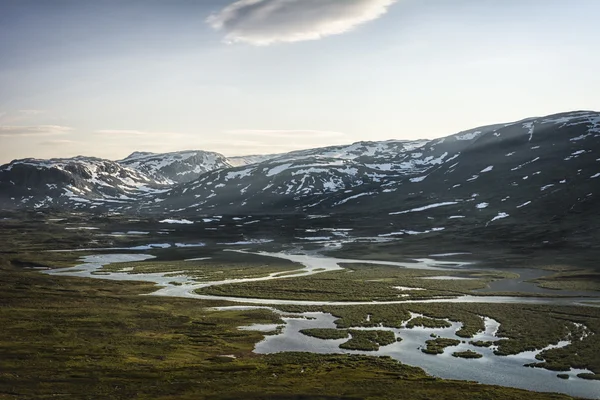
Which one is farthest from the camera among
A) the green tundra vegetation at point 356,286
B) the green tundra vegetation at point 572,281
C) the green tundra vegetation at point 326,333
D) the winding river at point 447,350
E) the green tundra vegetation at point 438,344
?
the green tundra vegetation at point 572,281

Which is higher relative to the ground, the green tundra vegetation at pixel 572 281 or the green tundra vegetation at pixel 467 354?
the green tundra vegetation at pixel 467 354

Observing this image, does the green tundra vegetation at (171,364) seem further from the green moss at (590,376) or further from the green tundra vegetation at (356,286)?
the green tundra vegetation at (356,286)

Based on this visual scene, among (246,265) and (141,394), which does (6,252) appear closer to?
(246,265)

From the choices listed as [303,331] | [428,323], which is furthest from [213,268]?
[428,323]

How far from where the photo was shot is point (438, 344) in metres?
60.5

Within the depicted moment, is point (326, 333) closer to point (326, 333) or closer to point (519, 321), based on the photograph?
point (326, 333)

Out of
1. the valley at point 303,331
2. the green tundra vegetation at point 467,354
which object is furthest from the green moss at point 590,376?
the green tundra vegetation at point 467,354

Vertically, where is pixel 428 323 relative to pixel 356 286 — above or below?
above

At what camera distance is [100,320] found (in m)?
73.8

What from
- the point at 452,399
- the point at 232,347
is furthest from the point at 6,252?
the point at 452,399

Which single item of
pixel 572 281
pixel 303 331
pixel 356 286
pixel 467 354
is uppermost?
pixel 467 354

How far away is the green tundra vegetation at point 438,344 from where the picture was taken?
57.6m

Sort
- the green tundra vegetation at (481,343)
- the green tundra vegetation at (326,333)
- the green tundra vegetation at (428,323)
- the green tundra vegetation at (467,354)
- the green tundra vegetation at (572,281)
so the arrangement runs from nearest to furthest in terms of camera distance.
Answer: the green tundra vegetation at (467,354) → the green tundra vegetation at (481,343) → the green tundra vegetation at (326,333) → the green tundra vegetation at (428,323) → the green tundra vegetation at (572,281)

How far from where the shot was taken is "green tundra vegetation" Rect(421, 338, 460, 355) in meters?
57.6
